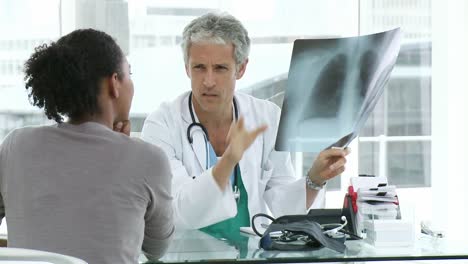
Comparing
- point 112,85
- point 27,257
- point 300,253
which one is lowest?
point 300,253

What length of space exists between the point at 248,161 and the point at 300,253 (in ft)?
2.20

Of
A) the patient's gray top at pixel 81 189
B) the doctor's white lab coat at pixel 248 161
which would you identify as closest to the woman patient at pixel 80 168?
the patient's gray top at pixel 81 189

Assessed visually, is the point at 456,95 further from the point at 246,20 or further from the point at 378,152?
the point at 246,20

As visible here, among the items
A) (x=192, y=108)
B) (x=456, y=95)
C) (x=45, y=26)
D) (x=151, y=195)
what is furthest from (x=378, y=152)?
(x=151, y=195)

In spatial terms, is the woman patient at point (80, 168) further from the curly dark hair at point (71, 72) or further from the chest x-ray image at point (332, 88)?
the chest x-ray image at point (332, 88)

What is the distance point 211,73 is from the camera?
95.4 inches

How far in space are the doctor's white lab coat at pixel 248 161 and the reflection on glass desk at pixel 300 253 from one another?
19 cm

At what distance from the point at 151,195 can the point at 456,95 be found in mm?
3393

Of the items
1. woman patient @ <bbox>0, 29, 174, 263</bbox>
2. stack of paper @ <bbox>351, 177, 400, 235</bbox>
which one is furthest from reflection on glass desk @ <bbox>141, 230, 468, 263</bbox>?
woman patient @ <bbox>0, 29, 174, 263</bbox>

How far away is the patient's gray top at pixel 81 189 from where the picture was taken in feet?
5.00

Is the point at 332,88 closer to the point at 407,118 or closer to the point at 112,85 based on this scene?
the point at 112,85

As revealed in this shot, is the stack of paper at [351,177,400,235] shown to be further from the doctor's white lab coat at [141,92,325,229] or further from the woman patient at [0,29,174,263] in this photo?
the woman patient at [0,29,174,263]

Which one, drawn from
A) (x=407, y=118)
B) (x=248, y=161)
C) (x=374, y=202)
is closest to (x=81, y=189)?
(x=374, y=202)

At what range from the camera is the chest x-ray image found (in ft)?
7.19
